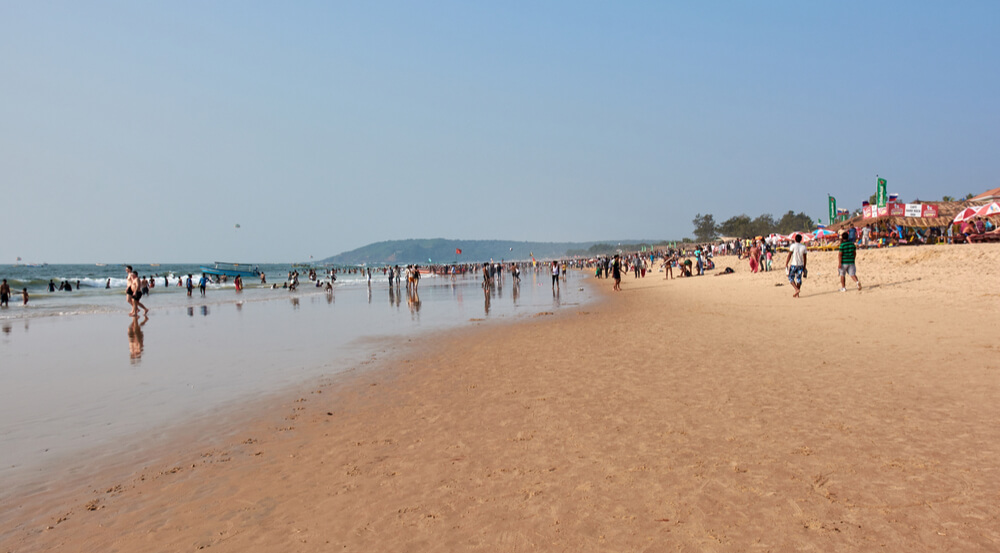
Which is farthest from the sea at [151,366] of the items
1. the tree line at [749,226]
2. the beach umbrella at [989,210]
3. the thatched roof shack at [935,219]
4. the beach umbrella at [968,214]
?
the tree line at [749,226]

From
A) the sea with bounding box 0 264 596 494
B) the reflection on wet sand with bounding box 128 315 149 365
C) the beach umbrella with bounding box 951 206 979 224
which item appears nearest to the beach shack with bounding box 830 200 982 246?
the beach umbrella with bounding box 951 206 979 224

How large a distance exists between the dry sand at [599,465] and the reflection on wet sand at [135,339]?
638cm

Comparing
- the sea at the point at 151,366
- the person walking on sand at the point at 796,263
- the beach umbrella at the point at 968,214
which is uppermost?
the beach umbrella at the point at 968,214

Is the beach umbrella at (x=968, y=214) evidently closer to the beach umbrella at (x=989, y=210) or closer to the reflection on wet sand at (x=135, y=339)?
the beach umbrella at (x=989, y=210)

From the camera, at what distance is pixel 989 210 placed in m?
27.2

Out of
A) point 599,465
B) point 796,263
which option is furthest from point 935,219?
point 599,465

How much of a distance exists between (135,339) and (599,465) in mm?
15567

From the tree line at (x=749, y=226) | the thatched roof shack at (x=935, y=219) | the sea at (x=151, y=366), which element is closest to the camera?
the sea at (x=151, y=366)

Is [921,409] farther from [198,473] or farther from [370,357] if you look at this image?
[370,357]

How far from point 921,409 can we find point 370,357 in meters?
9.13

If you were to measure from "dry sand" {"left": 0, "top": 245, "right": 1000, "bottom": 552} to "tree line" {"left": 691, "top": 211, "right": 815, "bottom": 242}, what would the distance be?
108 meters

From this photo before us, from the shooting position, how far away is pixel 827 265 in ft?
93.7

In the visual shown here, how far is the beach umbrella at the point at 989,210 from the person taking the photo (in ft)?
87.3

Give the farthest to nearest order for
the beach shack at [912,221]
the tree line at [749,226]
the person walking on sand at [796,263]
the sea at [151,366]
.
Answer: the tree line at [749,226] < the beach shack at [912,221] < the person walking on sand at [796,263] < the sea at [151,366]
